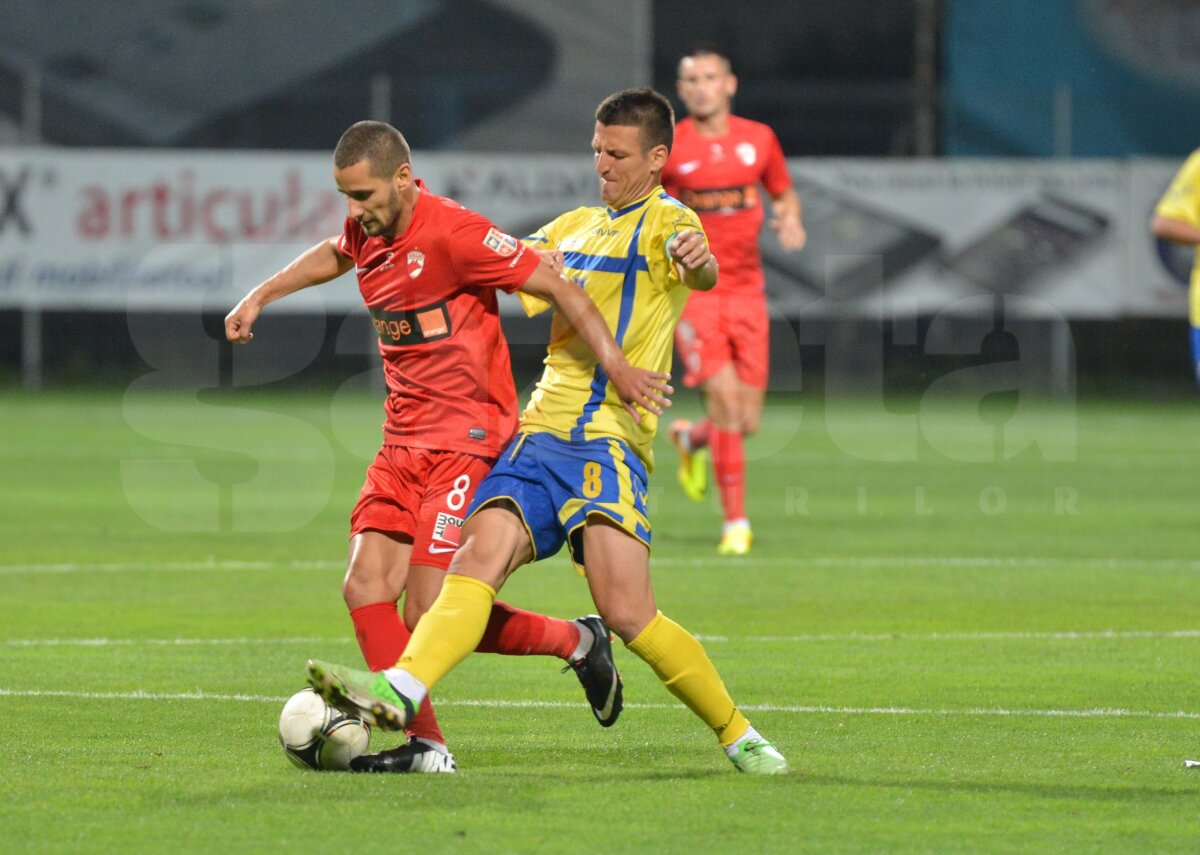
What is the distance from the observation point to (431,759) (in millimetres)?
5344

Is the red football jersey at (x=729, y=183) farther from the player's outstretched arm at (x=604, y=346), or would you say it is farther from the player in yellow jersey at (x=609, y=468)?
the player's outstretched arm at (x=604, y=346)

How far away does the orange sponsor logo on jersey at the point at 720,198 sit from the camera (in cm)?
1156

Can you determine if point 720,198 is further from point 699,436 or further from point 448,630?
point 448,630

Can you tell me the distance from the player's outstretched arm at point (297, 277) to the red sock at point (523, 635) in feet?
3.68

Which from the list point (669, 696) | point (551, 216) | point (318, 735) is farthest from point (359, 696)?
point (551, 216)

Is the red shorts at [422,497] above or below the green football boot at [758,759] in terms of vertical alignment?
above

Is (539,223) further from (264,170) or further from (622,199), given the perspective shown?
(622,199)

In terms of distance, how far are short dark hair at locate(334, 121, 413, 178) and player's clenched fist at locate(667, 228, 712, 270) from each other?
833 millimetres

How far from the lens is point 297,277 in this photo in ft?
19.9

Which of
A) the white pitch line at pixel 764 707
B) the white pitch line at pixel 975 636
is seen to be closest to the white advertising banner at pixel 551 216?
the white pitch line at pixel 975 636

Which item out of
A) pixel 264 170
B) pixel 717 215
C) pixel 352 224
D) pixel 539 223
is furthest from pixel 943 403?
pixel 352 224

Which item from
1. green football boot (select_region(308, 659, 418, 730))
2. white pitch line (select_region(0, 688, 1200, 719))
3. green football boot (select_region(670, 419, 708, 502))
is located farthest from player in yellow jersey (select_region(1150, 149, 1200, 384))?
green football boot (select_region(308, 659, 418, 730))

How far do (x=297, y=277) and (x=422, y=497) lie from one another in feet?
2.68

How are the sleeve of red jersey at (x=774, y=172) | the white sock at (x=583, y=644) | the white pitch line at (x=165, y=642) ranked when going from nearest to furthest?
the white sock at (x=583, y=644) → the white pitch line at (x=165, y=642) → the sleeve of red jersey at (x=774, y=172)
